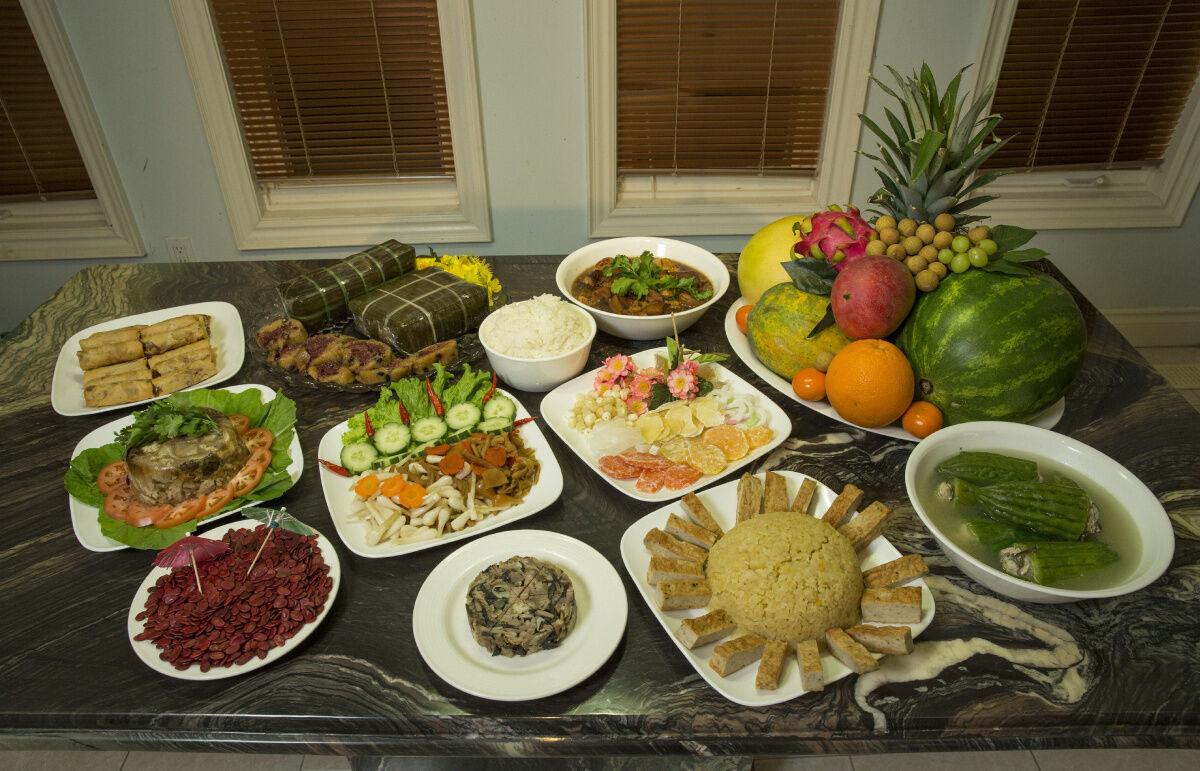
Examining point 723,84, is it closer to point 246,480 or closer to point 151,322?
point 151,322

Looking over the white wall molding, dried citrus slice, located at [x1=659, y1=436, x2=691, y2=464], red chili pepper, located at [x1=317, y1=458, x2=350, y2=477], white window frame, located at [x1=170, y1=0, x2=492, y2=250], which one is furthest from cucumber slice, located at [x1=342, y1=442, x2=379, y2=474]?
the white wall molding

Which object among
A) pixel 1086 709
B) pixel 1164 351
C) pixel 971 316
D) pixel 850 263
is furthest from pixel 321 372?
pixel 1164 351

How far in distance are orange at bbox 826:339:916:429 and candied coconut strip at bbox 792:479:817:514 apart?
1.07 feet

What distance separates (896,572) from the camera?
147 cm

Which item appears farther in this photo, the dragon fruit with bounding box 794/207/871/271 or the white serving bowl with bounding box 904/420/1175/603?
the dragon fruit with bounding box 794/207/871/271

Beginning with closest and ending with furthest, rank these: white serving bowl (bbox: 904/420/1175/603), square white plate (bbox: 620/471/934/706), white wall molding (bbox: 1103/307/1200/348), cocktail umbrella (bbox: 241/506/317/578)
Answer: square white plate (bbox: 620/471/934/706) < white serving bowl (bbox: 904/420/1175/603) < cocktail umbrella (bbox: 241/506/317/578) < white wall molding (bbox: 1103/307/1200/348)

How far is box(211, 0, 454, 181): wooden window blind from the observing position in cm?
327

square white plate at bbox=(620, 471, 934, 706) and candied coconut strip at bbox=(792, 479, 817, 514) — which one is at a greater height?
candied coconut strip at bbox=(792, 479, 817, 514)

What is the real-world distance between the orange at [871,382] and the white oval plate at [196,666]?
4.25 ft

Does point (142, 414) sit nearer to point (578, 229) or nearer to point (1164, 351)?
point (578, 229)

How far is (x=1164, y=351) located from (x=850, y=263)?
346cm

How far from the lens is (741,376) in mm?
2207

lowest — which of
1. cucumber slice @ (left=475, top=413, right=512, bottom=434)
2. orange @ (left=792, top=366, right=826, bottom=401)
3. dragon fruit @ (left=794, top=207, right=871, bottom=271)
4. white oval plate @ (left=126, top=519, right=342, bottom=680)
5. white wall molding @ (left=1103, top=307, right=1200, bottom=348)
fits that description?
white wall molding @ (left=1103, top=307, right=1200, bottom=348)

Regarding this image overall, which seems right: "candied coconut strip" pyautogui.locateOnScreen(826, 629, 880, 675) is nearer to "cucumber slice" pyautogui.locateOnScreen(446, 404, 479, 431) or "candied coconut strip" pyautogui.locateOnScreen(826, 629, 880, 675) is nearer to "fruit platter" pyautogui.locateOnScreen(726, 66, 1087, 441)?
"fruit platter" pyautogui.locateOnScreen(726, 66, 1087, 441)
